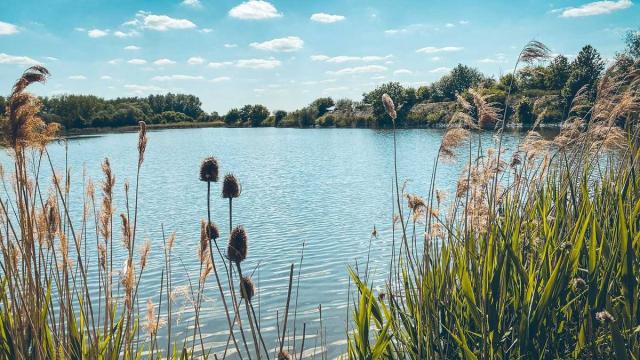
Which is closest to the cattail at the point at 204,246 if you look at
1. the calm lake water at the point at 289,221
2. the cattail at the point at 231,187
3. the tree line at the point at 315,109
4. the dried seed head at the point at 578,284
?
the cattail at the point at 231,187

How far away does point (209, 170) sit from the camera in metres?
3.01

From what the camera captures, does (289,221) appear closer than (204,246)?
No

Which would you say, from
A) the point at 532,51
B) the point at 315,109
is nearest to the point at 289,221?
the point at 532,51

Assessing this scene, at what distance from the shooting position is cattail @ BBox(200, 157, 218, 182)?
300 cm

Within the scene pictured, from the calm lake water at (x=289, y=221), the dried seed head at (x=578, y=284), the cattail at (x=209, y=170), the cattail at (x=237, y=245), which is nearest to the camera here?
the cattail at (x=237, y=245)

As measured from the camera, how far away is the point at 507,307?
11.7 ft

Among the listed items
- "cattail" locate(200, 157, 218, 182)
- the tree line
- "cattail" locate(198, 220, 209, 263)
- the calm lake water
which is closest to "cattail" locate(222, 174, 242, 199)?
"cattail" locate(200, 157, 218, 182)

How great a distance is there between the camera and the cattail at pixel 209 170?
9.83ft

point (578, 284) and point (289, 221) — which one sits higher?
point (578, 284)

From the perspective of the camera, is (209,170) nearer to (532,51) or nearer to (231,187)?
(231,187)

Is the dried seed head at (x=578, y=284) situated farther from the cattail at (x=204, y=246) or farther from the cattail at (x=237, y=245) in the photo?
the cattail at (x=204, y=246)

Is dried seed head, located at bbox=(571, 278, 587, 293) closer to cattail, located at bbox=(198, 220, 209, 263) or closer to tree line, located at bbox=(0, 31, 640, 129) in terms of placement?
cattail, located at bbox=(198, 220, 209, 263)

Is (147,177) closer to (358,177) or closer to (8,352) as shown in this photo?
(358,177)

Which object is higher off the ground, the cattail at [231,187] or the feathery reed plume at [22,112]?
the feathery reed plume at [22,112]
